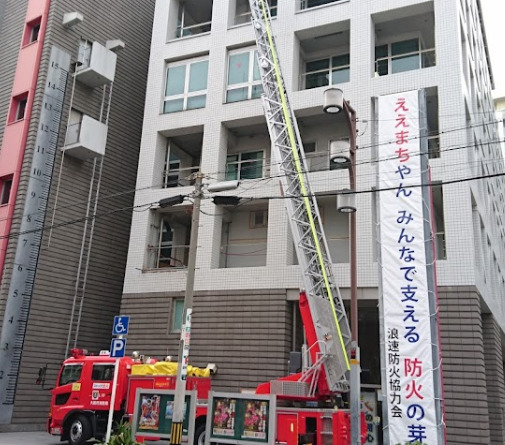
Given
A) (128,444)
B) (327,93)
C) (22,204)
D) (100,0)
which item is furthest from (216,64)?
(128,444)

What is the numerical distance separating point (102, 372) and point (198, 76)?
1335 cm

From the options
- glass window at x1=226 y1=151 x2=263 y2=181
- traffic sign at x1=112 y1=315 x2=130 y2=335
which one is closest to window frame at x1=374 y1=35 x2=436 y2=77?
glass window at x1=226 y1=151 x2=263 y2=181

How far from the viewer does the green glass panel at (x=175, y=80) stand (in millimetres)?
24375

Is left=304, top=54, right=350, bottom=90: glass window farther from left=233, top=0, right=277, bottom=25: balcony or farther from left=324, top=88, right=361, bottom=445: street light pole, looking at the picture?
left=324, top=88, right=361, bottom=445: street light pole

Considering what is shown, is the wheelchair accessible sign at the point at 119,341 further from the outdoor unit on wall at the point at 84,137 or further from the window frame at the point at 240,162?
the outdoor unit on wall at the point at 84,137

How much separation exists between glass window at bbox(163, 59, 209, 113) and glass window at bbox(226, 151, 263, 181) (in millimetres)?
2677

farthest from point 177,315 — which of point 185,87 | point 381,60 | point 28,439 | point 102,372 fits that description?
point 381,60

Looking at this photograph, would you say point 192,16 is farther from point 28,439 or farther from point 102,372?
point 28,439

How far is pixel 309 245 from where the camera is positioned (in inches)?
603

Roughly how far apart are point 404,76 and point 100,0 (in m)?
14.3

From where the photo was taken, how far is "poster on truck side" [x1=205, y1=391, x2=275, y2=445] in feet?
42.1

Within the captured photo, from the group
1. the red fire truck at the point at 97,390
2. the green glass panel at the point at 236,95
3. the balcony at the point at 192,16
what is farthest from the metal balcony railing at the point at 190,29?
the red fire truck at the point at 97,390

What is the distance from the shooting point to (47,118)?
22.0 metres

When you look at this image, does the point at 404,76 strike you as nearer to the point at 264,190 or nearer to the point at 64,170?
the point at 264,190
